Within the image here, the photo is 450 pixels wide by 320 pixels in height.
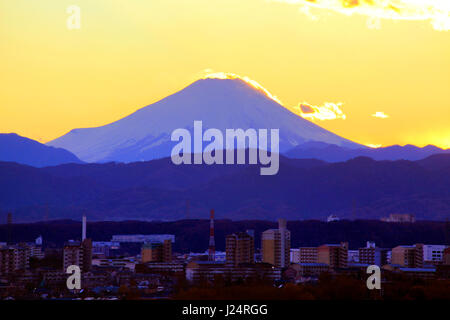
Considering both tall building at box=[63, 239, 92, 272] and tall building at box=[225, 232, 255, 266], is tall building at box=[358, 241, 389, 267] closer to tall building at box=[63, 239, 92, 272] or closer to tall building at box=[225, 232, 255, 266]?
tall building at box=[225, 232, 255, 266]

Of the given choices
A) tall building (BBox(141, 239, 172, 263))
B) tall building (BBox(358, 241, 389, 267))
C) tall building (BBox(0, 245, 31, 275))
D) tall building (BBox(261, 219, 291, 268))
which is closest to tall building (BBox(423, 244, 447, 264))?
tall building (BBox(358, 241, 389, 267))

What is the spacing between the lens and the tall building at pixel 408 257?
6183cm

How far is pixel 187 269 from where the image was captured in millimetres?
53219

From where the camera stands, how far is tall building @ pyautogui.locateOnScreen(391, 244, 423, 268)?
61.8 metres

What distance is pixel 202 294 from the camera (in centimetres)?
3353

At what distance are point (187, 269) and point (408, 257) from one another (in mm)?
14651

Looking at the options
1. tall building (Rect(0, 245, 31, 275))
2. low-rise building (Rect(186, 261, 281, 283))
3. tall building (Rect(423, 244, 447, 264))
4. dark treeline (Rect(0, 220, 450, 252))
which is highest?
dark treeline (Rect(0, 220, 450, 252))

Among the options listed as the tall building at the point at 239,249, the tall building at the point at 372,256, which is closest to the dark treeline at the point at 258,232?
the tall building at the point at 372,256

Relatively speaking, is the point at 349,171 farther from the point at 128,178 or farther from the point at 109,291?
the point at 109,291

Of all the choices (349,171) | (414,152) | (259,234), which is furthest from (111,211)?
(414,152)

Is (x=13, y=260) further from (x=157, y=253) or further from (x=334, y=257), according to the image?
(x=334, y=257)

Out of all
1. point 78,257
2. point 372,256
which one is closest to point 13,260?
point 78,257

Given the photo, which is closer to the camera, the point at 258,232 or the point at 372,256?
the point at 372,256
